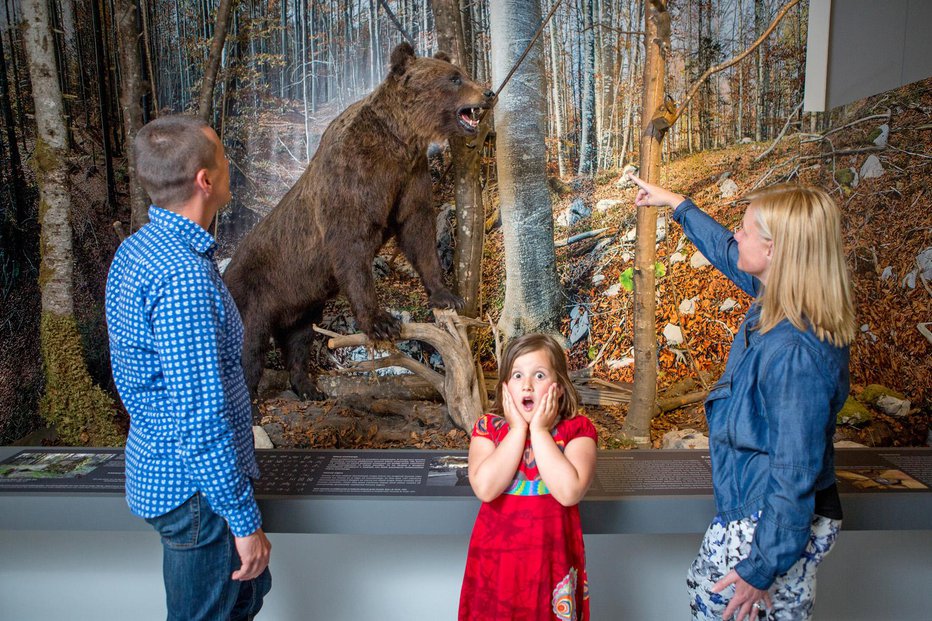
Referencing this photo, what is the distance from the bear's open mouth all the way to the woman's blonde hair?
183cm

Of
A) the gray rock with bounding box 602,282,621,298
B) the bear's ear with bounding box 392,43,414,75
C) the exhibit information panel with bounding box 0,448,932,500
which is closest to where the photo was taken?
the exhibit information panel with bounding box 0,448,932,500

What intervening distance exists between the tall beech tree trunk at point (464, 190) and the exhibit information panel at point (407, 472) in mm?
906

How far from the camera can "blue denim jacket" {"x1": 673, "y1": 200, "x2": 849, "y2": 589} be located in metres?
1.54

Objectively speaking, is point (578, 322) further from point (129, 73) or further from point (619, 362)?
point (129, 73)

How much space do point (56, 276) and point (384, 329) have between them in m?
1.80

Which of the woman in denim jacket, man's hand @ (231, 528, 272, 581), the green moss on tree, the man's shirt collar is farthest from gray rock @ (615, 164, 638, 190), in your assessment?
the green moss on tree

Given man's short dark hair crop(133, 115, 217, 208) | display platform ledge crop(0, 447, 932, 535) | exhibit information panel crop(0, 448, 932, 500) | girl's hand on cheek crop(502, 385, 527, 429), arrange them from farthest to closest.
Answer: exhibit information panel crop(0, 448, 932, 500) < display platform ledge crop(0, 447, 932, 535) < girl's hand on cheek crop(502, 385, 527, 429) < man's short dark hair crop(133, 115, 217, 208)

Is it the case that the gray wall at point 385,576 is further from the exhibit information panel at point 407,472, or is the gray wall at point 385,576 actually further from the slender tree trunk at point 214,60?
the slender tree trunk at point 214,60

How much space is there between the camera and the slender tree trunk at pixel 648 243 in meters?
3.18

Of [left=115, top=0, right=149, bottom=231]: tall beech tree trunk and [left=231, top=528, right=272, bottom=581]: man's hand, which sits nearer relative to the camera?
[left=231, top=528, right=272, bottom=581]: man's hand

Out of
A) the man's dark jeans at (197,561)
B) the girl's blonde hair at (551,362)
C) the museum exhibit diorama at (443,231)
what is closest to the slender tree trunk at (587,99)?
the museum exhibit diorama at (443,231)

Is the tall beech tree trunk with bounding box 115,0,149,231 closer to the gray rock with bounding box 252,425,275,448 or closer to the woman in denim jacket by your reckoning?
the gray rock with bounding box 252,425,275,448

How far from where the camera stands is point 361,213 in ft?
10.5

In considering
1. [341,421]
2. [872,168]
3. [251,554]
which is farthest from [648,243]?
[251,554]
